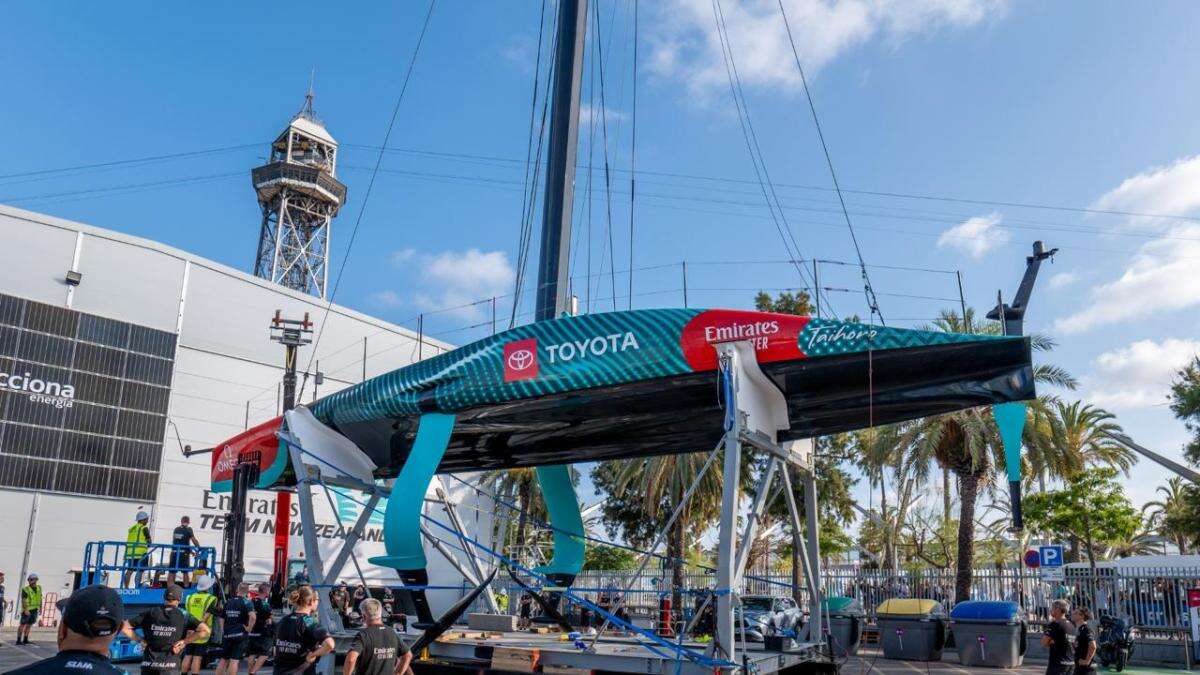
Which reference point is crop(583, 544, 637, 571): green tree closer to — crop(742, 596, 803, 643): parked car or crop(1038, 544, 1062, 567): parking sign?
crop(742, 596, 803, 643): parked car

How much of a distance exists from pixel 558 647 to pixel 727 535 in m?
2.26

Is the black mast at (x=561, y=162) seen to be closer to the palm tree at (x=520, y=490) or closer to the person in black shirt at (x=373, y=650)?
the person in black shirt at (x=373, y=650)

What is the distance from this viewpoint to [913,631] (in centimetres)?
1898

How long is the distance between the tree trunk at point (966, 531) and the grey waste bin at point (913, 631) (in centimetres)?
392

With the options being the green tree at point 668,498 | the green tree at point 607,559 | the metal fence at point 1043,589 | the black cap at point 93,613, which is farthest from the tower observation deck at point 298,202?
the black cap at point 93,613

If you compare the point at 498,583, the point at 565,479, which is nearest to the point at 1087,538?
the point at 498,583

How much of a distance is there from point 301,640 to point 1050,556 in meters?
17.2

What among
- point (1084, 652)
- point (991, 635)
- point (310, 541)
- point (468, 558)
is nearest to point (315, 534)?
point (310, 541)

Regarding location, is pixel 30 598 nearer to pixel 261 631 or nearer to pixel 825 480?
pixel 261 631

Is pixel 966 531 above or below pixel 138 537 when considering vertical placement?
above

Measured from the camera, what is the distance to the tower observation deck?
69188 millimetres

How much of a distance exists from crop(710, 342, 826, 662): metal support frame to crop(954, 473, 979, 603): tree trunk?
47.4 feet

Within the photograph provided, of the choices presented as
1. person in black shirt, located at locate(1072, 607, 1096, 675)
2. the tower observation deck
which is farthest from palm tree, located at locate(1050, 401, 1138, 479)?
the tower observation deck

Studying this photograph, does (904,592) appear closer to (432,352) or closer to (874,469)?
(874,469)
